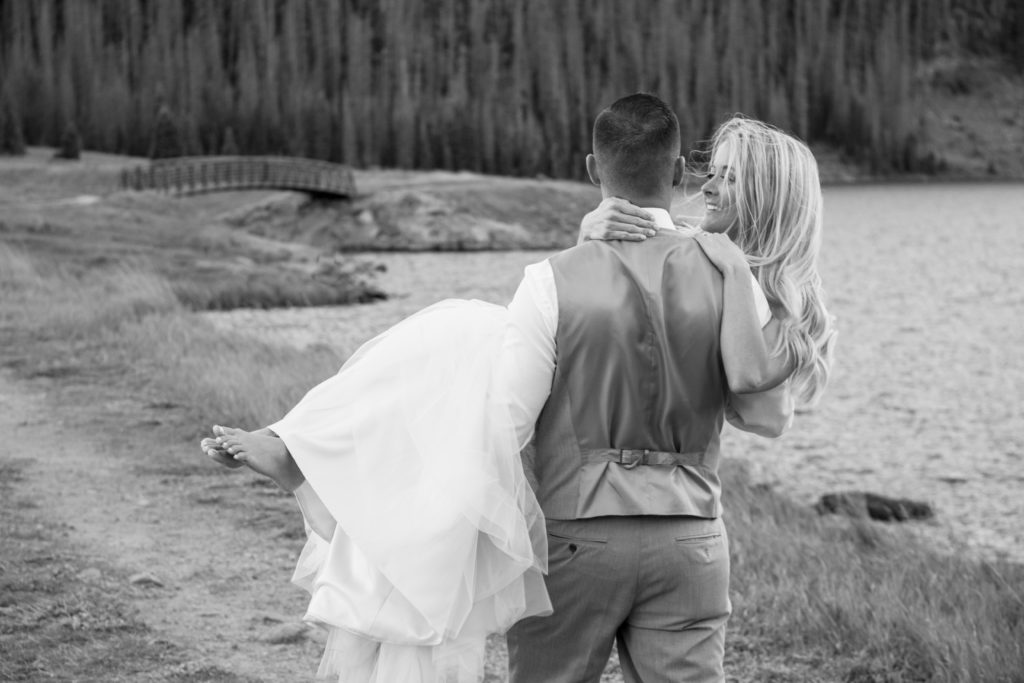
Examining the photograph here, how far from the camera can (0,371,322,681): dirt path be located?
5137mm

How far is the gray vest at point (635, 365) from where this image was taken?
286 centimetres

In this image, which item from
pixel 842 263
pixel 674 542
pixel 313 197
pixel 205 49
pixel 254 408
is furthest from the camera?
pixel 205 49

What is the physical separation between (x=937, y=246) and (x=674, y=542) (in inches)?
2442

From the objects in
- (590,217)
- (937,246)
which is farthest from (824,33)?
(590,217)

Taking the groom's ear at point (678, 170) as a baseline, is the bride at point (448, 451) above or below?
below

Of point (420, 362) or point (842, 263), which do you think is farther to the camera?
point (842, 263)

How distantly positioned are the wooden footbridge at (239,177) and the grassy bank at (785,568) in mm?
50366

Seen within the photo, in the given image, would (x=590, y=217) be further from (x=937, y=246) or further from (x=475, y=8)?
(x=475, y=8)

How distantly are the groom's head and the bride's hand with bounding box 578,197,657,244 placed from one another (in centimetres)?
6

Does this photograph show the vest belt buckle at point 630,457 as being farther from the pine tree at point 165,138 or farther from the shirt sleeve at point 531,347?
the pine tree at point 165,138

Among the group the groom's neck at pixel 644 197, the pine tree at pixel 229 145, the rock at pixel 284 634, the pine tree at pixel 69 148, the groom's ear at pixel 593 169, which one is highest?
the groom's ear at pixel 593 169

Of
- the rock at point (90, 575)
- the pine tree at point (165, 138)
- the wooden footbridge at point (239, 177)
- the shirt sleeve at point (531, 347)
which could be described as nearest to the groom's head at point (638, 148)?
the shirt sleeve at point (531, 347)

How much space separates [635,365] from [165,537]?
4.55 meters

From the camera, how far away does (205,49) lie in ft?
415
